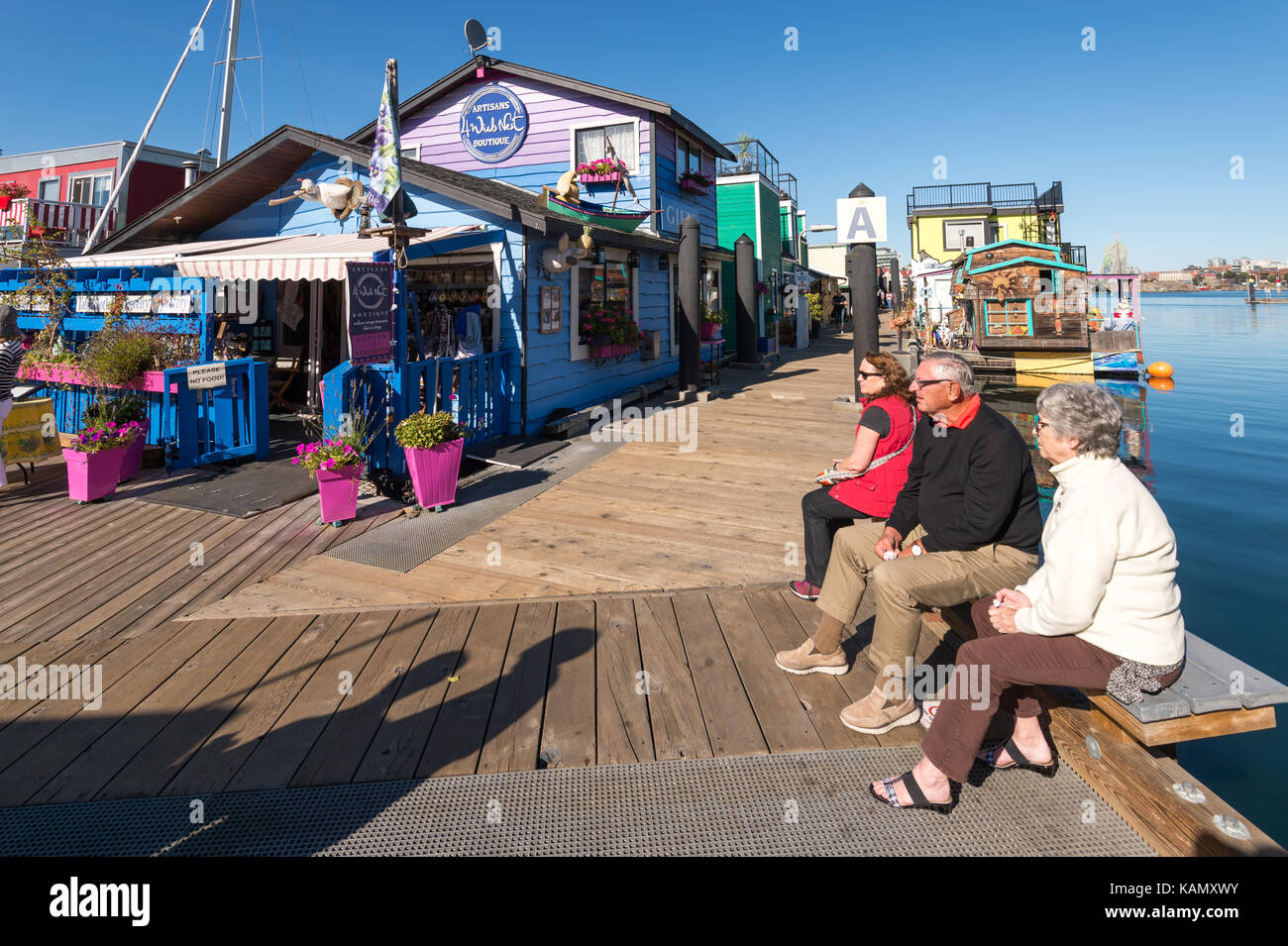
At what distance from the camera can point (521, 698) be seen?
10.8 feet

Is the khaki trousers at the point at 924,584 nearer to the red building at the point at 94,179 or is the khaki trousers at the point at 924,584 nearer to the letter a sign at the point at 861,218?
the letter a sign at the point at 861,218

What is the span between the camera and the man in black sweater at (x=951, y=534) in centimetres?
296

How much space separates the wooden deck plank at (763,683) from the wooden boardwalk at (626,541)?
1.43 feet

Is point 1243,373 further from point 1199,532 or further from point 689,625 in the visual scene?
point 689,625

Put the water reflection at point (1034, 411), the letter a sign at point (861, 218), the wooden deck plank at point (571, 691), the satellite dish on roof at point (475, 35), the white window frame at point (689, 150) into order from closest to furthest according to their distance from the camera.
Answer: the wooden deck plank at point (571, 691)
the letter a sign at point (861, 218)
the water reflection at point (1034, 411)
the satellite dish on roof at point (475, 35)
the white window frame at point (689, 150)

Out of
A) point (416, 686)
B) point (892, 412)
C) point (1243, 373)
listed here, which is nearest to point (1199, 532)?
point (892, 412)

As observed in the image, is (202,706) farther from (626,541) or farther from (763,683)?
(626,541)

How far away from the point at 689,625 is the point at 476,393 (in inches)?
220

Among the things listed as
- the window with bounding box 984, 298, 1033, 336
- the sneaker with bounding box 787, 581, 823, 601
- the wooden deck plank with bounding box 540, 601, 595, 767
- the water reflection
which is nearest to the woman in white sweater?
the wooden deck plank with bounding box 540, 601, 595, 767

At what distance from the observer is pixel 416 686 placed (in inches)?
133

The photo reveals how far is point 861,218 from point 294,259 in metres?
6.16

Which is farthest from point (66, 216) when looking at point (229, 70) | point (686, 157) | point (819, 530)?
point (819, 530)

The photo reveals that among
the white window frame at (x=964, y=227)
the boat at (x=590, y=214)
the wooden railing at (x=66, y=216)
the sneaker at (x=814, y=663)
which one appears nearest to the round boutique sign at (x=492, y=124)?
the boat at (x=590, y=214)
